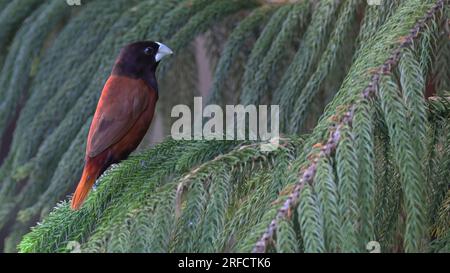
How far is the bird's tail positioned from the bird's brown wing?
68 mm

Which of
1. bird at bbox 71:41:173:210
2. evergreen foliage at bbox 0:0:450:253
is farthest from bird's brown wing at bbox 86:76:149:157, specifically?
evergreen foliage at bbox 0:0:450:253

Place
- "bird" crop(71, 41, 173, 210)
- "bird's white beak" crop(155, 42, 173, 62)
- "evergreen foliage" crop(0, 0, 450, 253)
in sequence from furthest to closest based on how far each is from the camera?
1. "bird's white beak" crop(155, 42, 173, 62)
2. "bird" crop(71, 41, 173, 210)
3. "evergreen foliage" crop(0, 0, 450, 253)

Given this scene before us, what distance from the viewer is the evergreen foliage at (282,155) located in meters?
0.90

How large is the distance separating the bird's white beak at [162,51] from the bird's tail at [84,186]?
43 cm

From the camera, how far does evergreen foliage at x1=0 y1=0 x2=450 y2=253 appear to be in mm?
900

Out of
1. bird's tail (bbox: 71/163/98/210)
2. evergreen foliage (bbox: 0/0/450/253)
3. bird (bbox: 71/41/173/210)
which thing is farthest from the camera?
bird (bbox: 71/41/173/210)

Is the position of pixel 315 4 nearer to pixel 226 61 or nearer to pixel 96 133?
pixel 226 61

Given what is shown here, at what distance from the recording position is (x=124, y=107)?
1759 mm

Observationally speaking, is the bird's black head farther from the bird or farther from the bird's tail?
the bird's tail

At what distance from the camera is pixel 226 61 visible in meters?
1.84

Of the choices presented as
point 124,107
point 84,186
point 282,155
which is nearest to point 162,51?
point 124,107

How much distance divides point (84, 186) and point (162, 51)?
62cm

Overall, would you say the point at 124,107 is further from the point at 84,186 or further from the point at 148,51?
the point at 84,186
